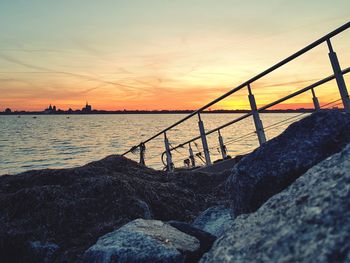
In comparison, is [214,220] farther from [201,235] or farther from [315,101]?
[315,101]

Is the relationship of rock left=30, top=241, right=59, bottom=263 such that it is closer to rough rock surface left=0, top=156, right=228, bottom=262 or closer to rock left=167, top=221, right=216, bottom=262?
rough rock surface left=0, top=156, right=228, bottom=262

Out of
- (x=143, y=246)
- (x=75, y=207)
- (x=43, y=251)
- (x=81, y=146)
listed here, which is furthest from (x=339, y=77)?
(x=81, y=146)

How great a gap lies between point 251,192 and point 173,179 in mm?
3154

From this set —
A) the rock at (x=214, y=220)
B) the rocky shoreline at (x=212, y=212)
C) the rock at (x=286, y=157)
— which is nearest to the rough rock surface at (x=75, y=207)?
the rocky shoreline at (x=212, y=212)

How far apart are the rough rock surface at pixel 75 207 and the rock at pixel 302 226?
175cm

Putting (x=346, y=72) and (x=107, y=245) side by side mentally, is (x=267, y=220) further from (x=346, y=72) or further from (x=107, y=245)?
(x=346, y=72)

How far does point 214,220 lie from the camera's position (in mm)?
2893

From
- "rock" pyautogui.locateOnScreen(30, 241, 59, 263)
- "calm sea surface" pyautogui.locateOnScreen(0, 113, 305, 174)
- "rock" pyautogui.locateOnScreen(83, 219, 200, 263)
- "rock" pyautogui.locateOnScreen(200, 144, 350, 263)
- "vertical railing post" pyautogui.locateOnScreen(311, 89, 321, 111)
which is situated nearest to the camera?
"rock" pyautogui.locateOnScreen(200, 144, 350, 263)

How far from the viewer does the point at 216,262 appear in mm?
1337

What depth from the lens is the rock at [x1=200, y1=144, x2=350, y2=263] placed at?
3.10 ft

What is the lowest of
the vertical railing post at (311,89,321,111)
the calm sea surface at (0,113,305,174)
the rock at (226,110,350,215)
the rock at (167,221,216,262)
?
the rock at (167,221,216,262)

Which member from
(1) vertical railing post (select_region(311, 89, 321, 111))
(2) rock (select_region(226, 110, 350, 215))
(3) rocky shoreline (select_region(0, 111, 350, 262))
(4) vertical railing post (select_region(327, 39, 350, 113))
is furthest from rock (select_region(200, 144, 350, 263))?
(1) vertical railing post (select_region(311, 89, 321, 111))

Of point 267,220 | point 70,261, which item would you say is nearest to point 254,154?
point 267,220

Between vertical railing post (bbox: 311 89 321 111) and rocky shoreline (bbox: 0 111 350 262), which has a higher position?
vertical railing post (bbox: 311 89 321 111)
